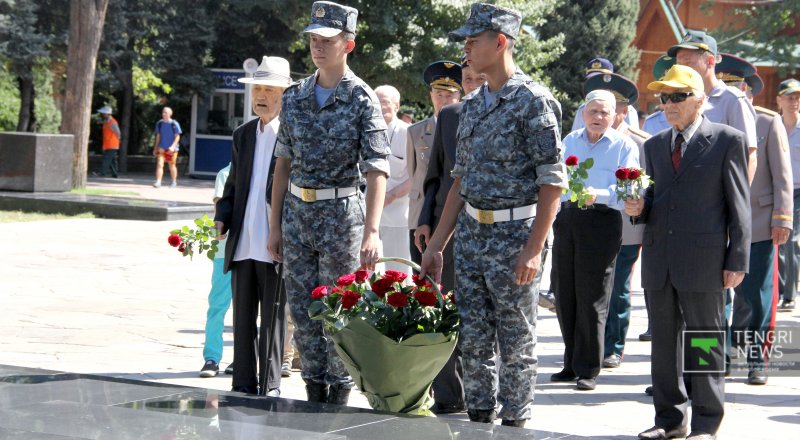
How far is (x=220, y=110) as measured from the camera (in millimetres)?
36875

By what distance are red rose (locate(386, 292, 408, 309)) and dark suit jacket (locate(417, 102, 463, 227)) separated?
1.34 m

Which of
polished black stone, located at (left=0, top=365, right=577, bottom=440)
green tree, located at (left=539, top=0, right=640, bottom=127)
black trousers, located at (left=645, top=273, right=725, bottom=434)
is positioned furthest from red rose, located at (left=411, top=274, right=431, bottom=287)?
green tree, located at (left=539, top=0, right=640, bottom=127)

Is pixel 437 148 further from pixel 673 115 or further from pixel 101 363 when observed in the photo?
pixel 101 363

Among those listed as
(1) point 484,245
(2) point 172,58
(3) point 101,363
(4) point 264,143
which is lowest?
(3) point 101,363

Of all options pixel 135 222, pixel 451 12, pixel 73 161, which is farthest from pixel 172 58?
pixel 135 222

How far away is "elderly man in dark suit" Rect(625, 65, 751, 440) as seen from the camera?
6348 millimetres

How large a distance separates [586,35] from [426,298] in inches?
1347

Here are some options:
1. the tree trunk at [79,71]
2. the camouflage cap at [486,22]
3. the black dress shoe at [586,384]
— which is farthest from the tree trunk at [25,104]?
the camouflage cap at [486,22]

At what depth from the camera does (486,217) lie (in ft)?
18.4

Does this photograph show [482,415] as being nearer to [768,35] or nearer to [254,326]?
[254,326]

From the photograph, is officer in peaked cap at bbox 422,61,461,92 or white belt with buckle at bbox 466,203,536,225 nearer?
white belt with buckle at bbox 466,203,536,225

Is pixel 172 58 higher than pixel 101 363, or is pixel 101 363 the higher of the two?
pixel 172 58

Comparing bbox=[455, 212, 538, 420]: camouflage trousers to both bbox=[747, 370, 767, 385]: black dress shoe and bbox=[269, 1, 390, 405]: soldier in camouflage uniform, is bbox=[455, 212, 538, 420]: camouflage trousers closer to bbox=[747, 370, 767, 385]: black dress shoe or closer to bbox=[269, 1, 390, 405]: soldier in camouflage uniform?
bbox=[269, 1, 390, 405]: soldier in camouflage uniform

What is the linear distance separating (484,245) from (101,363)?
12.5 ft
